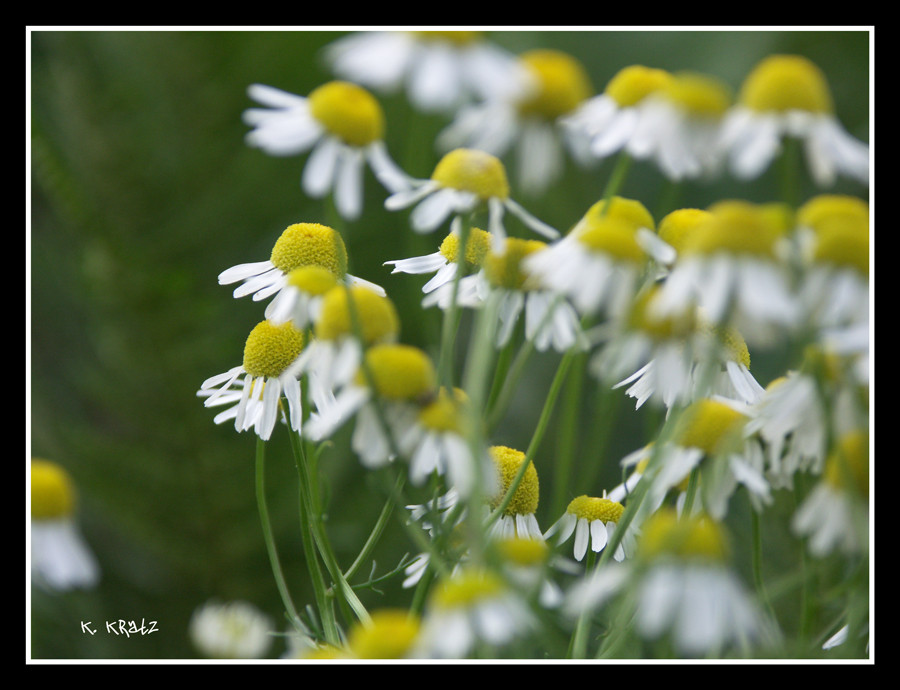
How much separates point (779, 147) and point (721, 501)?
12 cm

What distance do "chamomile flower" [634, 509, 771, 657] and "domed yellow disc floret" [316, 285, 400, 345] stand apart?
0.10 metres

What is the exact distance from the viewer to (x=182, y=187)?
3.39ft

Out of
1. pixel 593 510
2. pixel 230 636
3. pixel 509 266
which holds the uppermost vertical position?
pixel 509 266

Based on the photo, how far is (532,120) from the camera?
30cm

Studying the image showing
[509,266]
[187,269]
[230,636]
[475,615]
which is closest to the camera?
[475,615]

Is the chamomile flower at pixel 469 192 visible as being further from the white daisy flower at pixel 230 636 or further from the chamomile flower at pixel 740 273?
the white daisy flower at pixel 230 636

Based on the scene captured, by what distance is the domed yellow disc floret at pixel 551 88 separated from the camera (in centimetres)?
29

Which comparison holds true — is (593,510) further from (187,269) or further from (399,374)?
(187,269)

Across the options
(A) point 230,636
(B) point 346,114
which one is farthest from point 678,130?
(A) point 230,636

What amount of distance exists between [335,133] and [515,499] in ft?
0.57

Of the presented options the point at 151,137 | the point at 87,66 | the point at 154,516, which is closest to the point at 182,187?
the point at 151,137

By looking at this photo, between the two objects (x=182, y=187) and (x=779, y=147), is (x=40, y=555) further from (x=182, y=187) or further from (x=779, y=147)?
(x=182, y=187)

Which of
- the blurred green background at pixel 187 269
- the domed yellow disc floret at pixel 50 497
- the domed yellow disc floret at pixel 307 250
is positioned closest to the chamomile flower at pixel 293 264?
the domed yellow disc floret at pixel 307 250

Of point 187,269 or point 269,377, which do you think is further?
point 187,269
